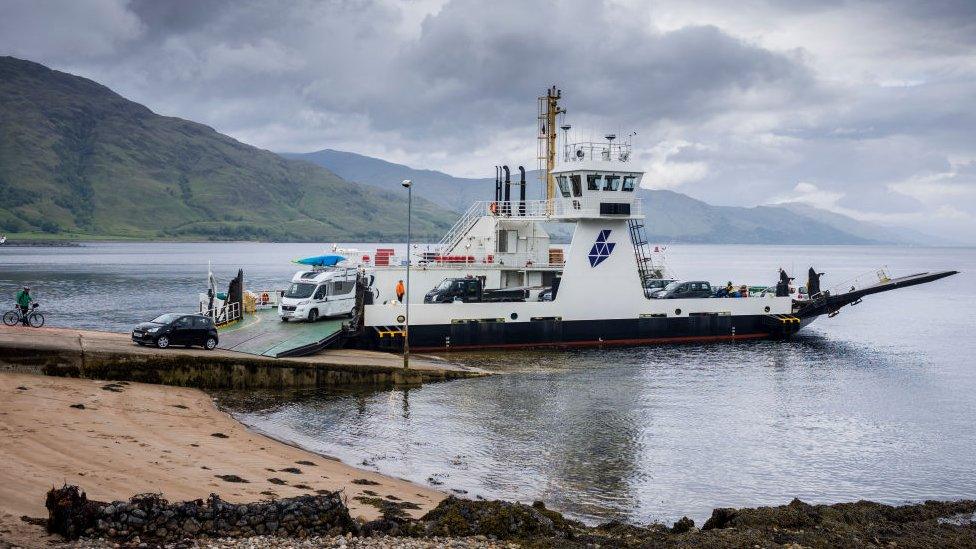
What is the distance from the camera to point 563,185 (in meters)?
43.8

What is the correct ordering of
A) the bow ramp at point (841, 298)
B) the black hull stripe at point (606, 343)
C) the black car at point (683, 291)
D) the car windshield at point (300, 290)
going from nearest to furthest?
the car windshield at point (300, 290), the black hull stripe at point (606, 343), the black car at point (683, 291), the bow ramp at point (841, 298)

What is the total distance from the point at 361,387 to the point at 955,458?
1995 centimetres

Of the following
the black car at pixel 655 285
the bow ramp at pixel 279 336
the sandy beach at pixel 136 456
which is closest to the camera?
the sandy beach at pixel 136 456

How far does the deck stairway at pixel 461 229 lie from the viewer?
46.2 m

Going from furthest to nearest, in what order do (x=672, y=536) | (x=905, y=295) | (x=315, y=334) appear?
(x=905, y=295) → (x=315, y=334) → (x=672, y=536)

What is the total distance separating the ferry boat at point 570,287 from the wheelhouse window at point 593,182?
8 centimetres

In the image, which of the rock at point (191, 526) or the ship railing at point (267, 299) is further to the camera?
the ship railing at point (267, 299)

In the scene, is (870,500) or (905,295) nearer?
(870,500)

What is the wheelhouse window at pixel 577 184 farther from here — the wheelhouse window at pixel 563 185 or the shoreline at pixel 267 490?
the shoreline at pixel 267 490

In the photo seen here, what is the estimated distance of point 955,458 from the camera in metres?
22.9

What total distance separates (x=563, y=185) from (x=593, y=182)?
1822 mm

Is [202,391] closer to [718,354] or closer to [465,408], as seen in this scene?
[465,408]

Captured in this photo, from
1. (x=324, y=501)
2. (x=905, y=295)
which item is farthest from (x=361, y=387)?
(x=905, y=295)

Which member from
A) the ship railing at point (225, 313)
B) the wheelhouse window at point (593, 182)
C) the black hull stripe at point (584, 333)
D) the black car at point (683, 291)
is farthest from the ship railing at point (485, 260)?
the ship railing at point (225, 313)
